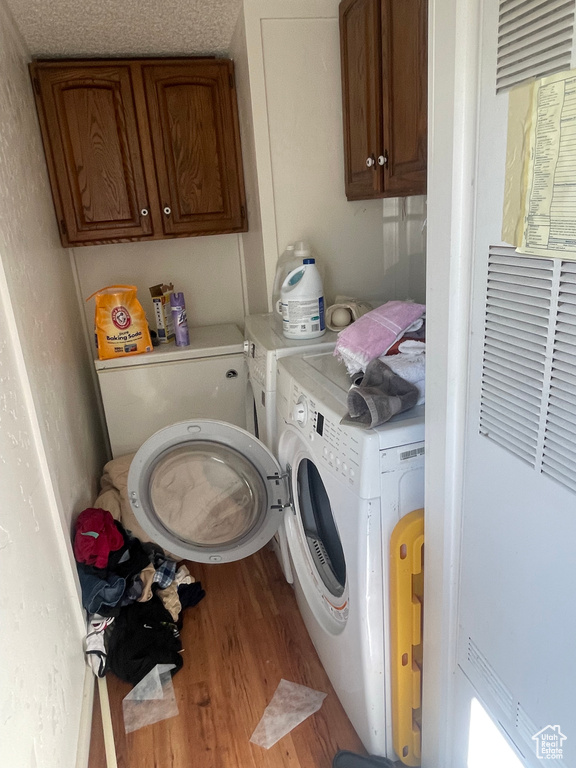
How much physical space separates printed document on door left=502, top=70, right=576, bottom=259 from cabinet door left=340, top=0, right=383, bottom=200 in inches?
44.2

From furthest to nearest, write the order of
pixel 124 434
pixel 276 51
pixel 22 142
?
pixel 124 434 < pixel 276 51 < pixel 22 142

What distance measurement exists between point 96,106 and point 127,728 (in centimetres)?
225

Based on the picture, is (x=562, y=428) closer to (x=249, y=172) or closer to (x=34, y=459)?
(x=34, y=459)

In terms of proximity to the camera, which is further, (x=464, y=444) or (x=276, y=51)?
(x=276, y=51)

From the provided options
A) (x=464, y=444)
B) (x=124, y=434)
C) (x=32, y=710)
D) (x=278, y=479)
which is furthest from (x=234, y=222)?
(x=32, y=710)

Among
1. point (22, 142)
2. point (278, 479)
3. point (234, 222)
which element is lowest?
point (278, 479)

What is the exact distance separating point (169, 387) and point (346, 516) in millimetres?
1366

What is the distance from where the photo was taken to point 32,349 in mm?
1438

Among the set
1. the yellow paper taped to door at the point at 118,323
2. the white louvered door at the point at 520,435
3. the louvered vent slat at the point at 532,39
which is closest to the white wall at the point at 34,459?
the yellow paper taped to door at the point at 118,323

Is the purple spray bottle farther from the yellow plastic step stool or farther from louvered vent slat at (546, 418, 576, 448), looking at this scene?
louvered vent slat at (546, 418, 576, 448)

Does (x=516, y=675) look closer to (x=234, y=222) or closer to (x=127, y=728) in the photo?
(x=127, y=728)

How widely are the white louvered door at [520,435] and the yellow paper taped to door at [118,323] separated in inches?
67.2

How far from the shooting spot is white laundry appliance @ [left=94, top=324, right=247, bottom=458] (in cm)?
225

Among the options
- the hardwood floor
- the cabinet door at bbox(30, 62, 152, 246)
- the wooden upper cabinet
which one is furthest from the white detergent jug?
the hardwood floor
